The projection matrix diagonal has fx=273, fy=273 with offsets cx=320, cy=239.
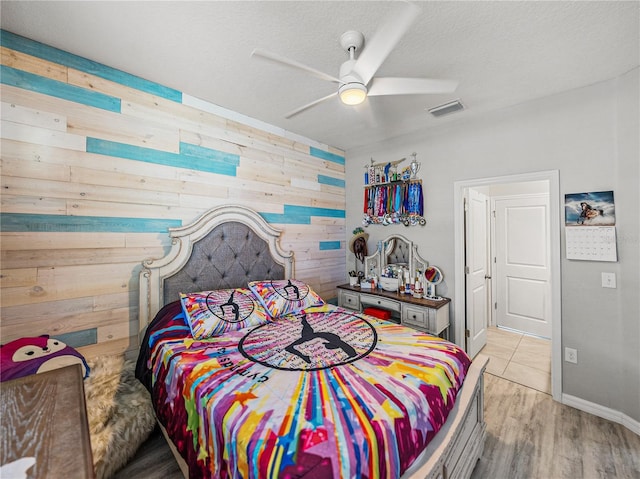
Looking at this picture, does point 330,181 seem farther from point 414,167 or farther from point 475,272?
point 475,272

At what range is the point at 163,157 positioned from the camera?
2.28 meters

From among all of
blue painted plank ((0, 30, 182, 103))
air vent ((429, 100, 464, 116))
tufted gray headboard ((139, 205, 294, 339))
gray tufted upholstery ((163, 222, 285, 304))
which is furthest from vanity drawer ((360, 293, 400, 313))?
blue painted plank ((0, 30, 182, 103))

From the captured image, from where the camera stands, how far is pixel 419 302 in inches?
110

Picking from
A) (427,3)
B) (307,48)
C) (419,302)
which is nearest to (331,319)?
(419,302)

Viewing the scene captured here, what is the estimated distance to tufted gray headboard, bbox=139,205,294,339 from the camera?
2145 mm

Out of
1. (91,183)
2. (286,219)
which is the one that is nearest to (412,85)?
(286,219)

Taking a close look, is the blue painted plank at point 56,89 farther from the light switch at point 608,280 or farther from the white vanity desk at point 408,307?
the light switch at point 608,280

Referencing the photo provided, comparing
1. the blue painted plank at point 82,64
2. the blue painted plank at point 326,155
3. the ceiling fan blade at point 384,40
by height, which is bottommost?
the ceiling fan blade at point 384,40

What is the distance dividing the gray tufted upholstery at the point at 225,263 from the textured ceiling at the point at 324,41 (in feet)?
4.14

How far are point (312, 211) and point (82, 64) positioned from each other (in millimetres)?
2375

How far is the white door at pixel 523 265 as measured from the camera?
3.71 m

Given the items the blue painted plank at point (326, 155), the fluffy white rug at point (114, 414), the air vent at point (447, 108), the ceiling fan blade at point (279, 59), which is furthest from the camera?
the blue painted plank at point (326, 155)

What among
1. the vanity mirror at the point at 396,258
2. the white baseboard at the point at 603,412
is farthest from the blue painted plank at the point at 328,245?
the white baseboard at the point at 603,412

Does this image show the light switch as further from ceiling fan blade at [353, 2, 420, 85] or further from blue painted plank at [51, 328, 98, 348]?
blue painted plank at [51, 328, 98, 348]
